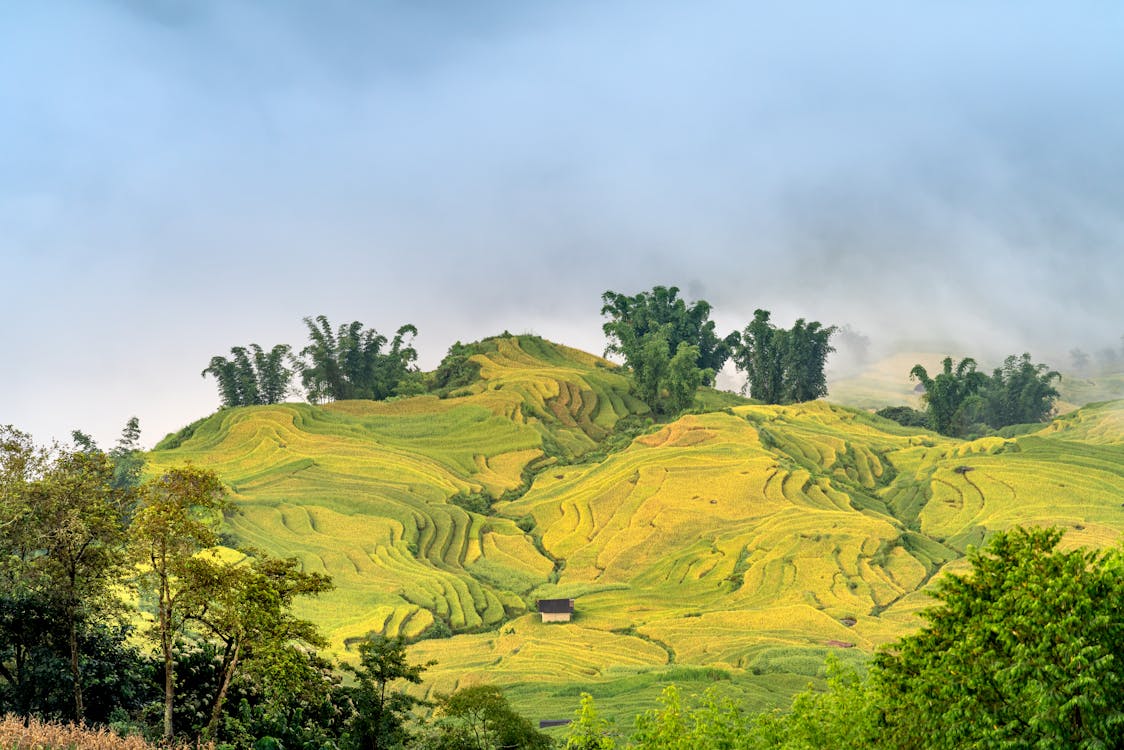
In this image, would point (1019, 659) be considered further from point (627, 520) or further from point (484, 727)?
point (627, 520)

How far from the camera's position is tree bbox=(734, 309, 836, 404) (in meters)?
69.9

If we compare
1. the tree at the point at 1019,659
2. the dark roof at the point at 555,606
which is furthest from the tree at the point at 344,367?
the tree at the point at 1019,659

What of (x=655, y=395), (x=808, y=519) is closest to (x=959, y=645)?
(x=808, y=519)

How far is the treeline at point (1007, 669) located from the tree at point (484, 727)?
368 cm

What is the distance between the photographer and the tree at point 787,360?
6994 cm

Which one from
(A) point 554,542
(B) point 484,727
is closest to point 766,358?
(A) point 554,542

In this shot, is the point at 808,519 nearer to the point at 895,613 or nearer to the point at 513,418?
the point at 895,613

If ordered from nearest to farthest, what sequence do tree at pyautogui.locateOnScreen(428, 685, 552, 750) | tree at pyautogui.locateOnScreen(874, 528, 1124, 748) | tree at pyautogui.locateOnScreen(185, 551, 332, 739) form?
tree at pyautogui.locateOnScreen(874, 528, 1124, 748), tree at pyautogui.locateOnScreen(185, 551, 332, 739), tree at pyautogui.locateOnScreen(428, 685, 552, 750)

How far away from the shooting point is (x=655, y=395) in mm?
59000

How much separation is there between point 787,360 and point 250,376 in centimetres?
4095

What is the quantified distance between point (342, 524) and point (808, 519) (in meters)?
20.6

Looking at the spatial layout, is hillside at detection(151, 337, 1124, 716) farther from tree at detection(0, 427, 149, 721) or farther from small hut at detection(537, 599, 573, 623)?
tree at detection(0, 427, 149, 721)

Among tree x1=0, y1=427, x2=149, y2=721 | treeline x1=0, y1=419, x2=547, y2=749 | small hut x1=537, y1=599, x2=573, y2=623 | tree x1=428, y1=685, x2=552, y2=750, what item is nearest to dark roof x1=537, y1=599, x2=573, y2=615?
small hut x1=537, y1=599, x2=573, y2=623

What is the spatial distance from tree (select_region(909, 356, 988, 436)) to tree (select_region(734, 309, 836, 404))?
1049 cm
